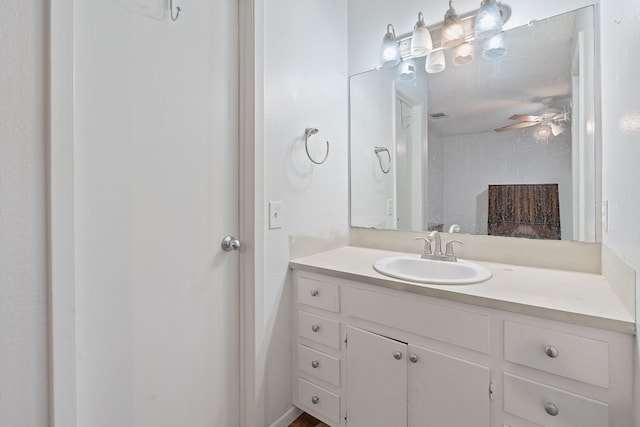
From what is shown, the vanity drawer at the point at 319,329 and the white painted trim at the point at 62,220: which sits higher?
the white painted trim at the point at 62,220

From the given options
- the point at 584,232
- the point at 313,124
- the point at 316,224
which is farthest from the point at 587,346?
the point at 313,124

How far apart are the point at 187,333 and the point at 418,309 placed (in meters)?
0.90

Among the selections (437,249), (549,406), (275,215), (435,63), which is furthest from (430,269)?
(435,63)

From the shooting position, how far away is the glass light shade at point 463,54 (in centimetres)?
162

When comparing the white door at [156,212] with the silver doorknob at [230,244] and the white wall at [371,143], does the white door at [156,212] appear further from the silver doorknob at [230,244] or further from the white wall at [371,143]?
the white wall at [371,143]

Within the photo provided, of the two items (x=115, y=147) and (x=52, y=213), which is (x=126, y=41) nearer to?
(x=115, y=147)

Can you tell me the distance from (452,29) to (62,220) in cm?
187

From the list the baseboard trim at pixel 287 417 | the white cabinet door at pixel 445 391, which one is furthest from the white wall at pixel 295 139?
the white cabinet door at pixel 445 391

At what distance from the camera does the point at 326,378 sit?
1.46m

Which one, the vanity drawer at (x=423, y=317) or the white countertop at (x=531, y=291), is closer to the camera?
the white countertop at (x=531, y=291)

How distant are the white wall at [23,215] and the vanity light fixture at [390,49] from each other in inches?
62.5

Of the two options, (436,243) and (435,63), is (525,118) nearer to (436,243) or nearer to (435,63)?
(435,63)

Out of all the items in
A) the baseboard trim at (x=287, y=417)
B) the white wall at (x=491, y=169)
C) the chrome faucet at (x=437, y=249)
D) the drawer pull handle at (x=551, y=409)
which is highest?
the white wall at (x=491, y=169)

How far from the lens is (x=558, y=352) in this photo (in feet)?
3.01
